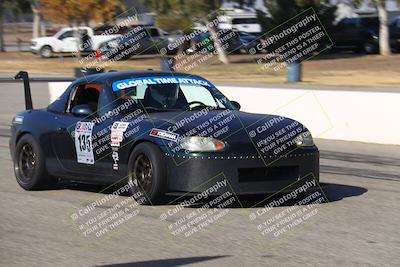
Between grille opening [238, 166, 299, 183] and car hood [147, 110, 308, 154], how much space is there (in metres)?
0.19

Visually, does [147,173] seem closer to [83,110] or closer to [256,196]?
[83,110]

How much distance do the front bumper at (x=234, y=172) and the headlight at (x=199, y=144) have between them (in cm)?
7

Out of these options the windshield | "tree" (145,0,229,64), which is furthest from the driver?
"tree" (145,0,229,64)

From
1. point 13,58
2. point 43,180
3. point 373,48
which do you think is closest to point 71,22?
point 13,58

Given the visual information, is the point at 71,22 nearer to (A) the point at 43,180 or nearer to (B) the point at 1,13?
(B) the point at 1,13

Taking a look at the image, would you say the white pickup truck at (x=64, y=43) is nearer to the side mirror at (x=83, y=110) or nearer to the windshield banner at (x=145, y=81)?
the windshield banner at (x=145, y=81)

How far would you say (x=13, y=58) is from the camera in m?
47.2

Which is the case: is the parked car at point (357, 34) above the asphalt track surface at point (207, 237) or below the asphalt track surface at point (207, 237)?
below

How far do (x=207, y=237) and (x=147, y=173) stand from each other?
141cm

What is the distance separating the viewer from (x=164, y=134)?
25.7ft

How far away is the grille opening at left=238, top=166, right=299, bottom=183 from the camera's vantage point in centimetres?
781

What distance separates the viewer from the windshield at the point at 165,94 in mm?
8680

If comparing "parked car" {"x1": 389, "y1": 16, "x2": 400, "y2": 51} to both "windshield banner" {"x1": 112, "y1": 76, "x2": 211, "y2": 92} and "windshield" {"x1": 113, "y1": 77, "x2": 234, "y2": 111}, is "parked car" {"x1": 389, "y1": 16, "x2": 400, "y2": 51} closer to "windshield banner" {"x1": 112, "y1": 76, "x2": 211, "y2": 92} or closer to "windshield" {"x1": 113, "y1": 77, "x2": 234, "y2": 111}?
"windshield" {"x1": 113, "y1": 77, "x2": 234, "y2": 111}
